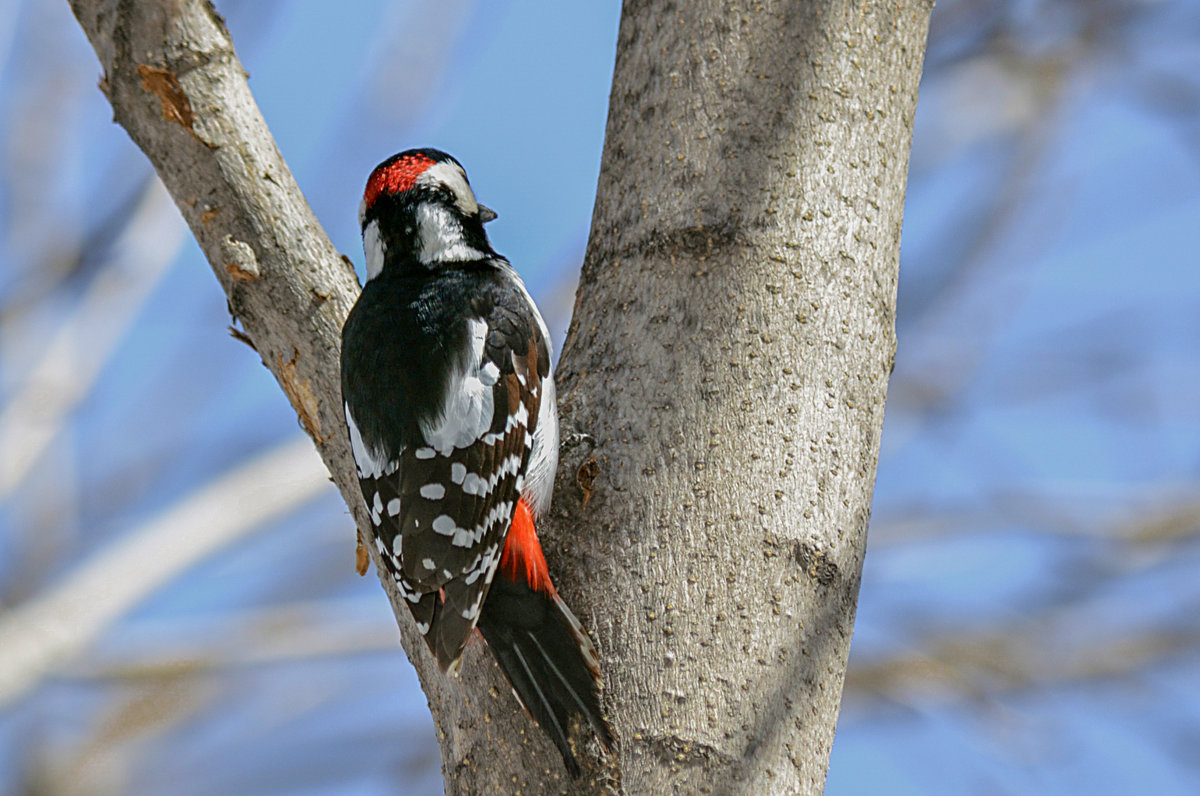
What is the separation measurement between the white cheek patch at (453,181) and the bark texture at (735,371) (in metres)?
0.88

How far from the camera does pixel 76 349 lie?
5270 mm

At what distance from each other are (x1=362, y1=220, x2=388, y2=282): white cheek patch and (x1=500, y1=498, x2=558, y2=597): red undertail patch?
1180mm

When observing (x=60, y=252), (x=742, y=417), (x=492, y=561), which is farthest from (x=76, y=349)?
(x=742, y=417)

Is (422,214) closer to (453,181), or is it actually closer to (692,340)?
(453,181)

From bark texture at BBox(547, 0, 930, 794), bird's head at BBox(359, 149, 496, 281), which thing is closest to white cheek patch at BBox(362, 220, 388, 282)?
bird's head at BBox(359, 149, 496, 281)

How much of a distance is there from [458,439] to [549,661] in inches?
30.4

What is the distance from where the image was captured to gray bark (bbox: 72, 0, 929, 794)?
1.63 meters

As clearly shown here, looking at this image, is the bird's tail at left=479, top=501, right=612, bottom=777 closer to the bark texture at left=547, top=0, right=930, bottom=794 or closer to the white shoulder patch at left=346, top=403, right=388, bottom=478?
the bark texture at left=547, top=0, right=930, bottom=794

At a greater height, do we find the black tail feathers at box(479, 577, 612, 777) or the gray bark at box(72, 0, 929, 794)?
the gray bark at box(72, 0, 929, 794)

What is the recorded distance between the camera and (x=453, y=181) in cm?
306

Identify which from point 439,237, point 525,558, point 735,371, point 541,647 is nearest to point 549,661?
point 541,647

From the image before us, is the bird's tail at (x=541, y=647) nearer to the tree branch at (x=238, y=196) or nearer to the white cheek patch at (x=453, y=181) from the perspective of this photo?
the tree branch at (x=238, y=196)

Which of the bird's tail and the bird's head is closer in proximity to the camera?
the bird's tail

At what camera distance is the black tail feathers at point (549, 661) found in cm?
159
